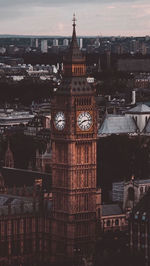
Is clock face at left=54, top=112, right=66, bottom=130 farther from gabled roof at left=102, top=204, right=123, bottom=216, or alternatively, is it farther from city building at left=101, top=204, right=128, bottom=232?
gabled roof at left=102, top=204, right=123, bottom=216

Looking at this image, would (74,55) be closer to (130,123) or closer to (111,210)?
(111,210)

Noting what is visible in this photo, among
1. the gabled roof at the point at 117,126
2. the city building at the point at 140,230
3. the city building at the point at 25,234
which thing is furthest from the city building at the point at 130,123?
the city building at the point at 25,234

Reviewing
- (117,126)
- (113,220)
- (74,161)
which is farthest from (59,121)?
(117,126)

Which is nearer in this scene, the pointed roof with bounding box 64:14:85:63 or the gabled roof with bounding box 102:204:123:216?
the pointed roof with bounding box 64:14:85:63

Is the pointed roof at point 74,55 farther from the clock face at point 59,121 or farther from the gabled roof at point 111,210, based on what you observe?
the gabled roof at point 111,210

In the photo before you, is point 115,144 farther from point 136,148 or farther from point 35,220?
point 35,220

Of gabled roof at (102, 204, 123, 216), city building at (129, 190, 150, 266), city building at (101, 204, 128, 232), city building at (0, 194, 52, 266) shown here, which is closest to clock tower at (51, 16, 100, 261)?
city building at (0, 194, 52, 266)
